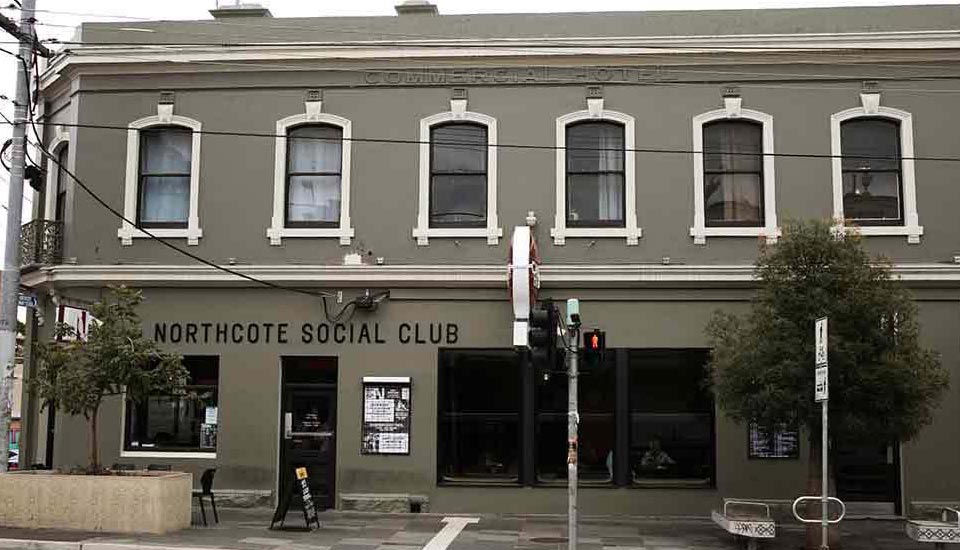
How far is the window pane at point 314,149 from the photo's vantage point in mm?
19281

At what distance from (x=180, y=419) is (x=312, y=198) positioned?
4.62m

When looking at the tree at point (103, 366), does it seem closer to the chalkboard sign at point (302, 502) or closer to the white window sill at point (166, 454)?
the chalkboard sign at point (302, 502)

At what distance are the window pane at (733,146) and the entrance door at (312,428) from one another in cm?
763

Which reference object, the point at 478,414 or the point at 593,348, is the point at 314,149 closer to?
the point at 478,414

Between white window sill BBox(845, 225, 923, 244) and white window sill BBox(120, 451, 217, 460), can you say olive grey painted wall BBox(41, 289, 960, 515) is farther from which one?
white window sill BBox(845, 225, 923, 244)

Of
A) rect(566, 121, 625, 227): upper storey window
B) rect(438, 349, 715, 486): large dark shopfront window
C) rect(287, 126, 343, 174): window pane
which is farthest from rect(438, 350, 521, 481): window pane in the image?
rect(287, 126, 343, 174): window pane

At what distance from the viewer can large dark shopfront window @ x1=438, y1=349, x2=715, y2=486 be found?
18.2m

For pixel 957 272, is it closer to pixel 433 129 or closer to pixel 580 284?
pixel 580 284

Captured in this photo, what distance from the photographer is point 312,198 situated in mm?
19266

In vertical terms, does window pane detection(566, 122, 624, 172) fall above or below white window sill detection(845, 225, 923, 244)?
above

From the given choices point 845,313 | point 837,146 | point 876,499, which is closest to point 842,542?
point 876,499

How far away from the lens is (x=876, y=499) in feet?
58.5

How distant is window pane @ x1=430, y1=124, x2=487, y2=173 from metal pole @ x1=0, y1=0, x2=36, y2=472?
22.2ft

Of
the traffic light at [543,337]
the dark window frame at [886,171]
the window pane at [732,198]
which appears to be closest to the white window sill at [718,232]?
the window pane at [732,198]
